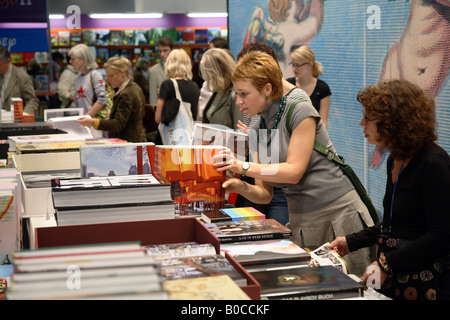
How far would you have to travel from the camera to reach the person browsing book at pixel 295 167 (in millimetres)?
2299

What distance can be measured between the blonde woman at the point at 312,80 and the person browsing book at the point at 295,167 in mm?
2704

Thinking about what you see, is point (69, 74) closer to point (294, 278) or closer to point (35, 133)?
point (35, 133)

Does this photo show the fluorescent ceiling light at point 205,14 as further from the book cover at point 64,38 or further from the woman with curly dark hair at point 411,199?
the woman with curly dark hair at point 411,199

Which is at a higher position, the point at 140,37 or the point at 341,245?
the point at 140,37

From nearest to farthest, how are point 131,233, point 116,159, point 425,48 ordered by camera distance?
1. point 131,233
2. point 116,159
3. point 425,48

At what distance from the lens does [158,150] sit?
2176mm

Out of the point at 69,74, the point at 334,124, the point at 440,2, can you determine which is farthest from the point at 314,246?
the point at 69,74

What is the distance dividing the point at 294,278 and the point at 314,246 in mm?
971

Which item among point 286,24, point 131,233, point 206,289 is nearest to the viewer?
point 206,289

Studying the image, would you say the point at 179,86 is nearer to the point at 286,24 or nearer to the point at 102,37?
the point at 286,24

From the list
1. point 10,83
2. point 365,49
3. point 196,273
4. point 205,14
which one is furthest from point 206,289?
point 205,14

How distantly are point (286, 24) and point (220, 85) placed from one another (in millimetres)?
2168

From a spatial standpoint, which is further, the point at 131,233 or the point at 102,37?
the point at 102,37

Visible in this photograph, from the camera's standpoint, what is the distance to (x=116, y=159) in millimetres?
2205
